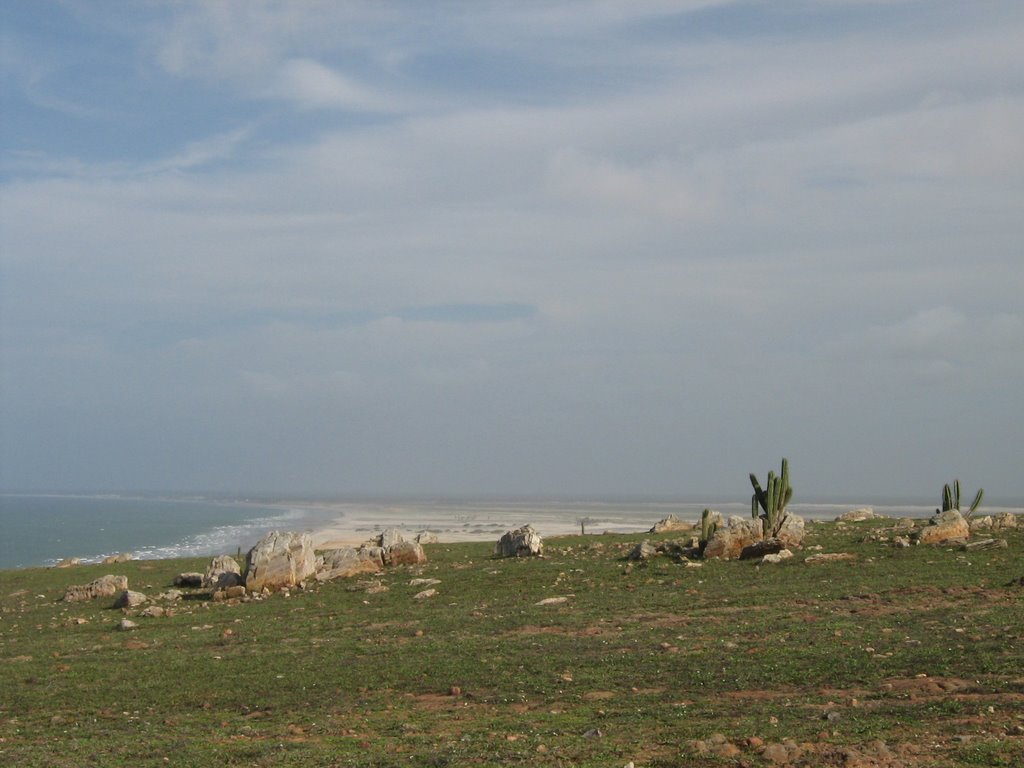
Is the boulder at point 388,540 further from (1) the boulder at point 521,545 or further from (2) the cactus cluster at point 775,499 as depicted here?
(2) the cactus cluster at point 775,499

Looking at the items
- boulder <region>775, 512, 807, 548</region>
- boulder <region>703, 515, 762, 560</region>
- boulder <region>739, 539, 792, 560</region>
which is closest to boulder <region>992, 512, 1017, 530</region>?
boulder <region>775, 512, 807, 548</region>

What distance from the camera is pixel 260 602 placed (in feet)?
113

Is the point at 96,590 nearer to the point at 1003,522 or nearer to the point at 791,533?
the point at 791,533

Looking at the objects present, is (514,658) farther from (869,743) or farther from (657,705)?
(869,743)

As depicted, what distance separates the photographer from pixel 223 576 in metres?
38.4

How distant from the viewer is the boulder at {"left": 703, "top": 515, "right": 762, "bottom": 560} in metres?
36.0

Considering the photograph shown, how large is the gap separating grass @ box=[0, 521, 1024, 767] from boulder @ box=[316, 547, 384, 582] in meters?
4.57

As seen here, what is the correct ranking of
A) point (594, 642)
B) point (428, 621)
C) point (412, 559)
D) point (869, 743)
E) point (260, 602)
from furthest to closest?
point (412, 559), point (260, 602), point (428, 621), point (594, 642), point (869, 743)

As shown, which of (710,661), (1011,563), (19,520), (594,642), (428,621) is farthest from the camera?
(19,520)

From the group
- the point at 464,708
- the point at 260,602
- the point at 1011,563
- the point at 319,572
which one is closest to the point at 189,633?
the point at 260,602

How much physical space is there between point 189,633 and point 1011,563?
84.7ft

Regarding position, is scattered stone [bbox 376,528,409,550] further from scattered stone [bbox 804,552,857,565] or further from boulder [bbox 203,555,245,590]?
scattered stone [bbox 804,552,857,565]

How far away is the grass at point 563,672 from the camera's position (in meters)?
14.4

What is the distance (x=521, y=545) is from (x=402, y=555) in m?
5.42
